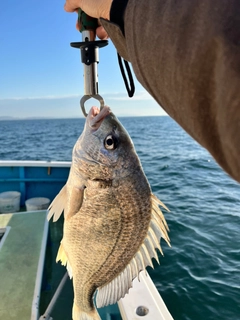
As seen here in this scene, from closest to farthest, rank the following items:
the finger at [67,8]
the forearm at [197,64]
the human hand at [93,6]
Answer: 1. the forearm at [197,64]
2. the human hand at [93,6]
3. the finger at [67,8]

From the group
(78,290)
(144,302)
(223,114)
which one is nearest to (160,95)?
(223,114)

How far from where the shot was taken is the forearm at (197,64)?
Answer: 62 cm

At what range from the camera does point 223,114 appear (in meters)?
0.63

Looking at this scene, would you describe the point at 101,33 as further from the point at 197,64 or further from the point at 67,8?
the point at 197,64

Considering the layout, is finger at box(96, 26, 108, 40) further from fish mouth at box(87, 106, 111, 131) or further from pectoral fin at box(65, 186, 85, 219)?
pectoral fin at box(65, 186, 85, 219)

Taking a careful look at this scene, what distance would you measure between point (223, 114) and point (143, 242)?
1.21 meters

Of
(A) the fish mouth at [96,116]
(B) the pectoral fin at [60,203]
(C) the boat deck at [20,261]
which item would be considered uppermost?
(A) the fish mouth at [96,116]

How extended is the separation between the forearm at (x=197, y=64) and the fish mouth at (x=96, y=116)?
882 mm

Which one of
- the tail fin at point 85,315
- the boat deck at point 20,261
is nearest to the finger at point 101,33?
the tail fin at point 85,315

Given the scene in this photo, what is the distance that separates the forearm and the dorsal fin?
993 mm

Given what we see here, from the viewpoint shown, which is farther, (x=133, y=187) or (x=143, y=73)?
(x=133, y=187)

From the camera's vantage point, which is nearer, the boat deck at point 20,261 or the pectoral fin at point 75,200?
the pectoral fin at point 75,200

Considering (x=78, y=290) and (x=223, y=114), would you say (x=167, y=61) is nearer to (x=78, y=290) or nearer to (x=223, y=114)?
(x=223, y=114)

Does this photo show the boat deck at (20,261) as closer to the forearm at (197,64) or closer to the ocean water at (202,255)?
the ocean water at (202,255)
